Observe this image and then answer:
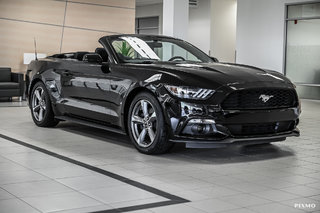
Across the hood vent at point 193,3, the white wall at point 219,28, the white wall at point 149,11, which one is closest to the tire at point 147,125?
the white wall at point 219,28

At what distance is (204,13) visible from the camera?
20.0 metres

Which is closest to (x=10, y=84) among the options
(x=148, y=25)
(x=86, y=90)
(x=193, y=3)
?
(x=86, y=90)

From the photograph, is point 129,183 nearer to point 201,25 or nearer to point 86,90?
point 86,90

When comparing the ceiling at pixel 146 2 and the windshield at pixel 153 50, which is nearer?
the windshield at pixel 153 50

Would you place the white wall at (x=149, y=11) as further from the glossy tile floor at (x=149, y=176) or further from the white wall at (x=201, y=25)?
the glossy tile floor at (x=149, y=176)

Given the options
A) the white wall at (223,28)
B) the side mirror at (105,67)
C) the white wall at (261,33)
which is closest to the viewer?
the side mirror at (105,67)

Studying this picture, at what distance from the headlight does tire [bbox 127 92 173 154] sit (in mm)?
243

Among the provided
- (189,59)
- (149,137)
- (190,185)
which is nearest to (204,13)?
(189,59)

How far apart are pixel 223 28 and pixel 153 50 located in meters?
13.9

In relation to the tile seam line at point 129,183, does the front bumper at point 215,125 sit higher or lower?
higher

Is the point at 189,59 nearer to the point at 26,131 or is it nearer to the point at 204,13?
the point at 26,131

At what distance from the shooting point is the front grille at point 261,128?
5055 mm

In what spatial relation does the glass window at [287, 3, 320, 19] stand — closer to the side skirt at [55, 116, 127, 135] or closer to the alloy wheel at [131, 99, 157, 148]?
the side skirt at [55, 116, 127, 135]

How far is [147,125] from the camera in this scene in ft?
17.5
